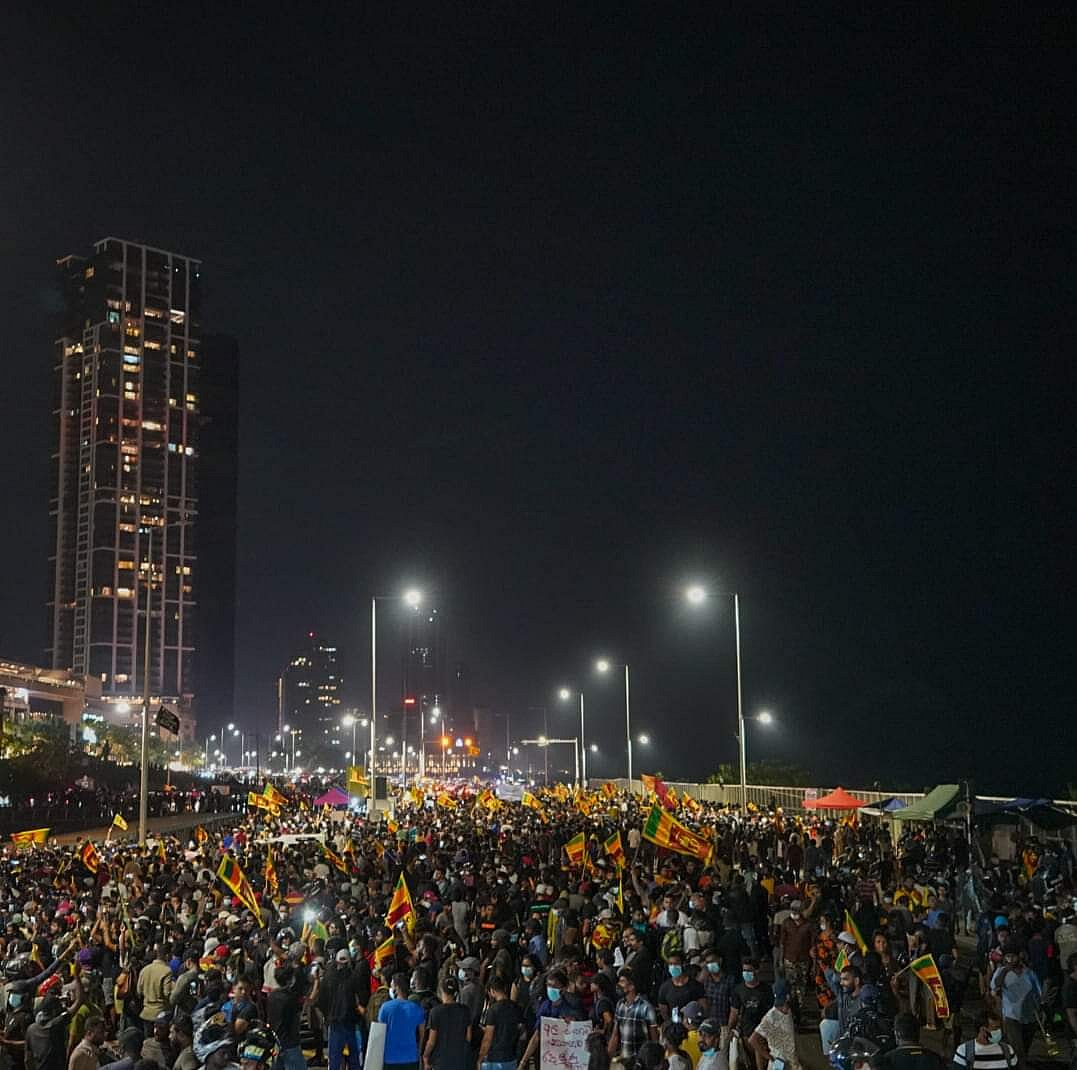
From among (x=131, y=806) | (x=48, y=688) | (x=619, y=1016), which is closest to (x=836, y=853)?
(x=619, y=1016)

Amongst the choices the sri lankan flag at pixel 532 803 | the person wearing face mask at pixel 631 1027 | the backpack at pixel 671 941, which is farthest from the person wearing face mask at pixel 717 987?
the sri lankan flag at pixel 532 803

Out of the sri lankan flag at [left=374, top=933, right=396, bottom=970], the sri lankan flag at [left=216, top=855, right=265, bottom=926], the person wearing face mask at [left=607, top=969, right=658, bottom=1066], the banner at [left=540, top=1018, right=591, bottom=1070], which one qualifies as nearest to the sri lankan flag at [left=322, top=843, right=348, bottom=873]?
the sri lankan flag at [left=216, top=855, right=265, bottom=926]

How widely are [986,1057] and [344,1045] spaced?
595cm

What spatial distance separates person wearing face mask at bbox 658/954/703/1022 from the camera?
1207 centimetres

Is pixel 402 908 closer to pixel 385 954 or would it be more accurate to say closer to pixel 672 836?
pixel 385 954

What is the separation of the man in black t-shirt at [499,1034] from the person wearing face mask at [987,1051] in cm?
354

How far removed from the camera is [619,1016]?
1088 cm

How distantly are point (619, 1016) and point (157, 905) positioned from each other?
11.6 metres

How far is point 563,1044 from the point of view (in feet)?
35.8

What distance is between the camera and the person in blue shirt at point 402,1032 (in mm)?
11148

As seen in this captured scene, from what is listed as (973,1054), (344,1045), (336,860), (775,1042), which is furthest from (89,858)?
(973,1054)

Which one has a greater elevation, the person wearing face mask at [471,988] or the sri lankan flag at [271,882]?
the sri lankan flag at [271,882]

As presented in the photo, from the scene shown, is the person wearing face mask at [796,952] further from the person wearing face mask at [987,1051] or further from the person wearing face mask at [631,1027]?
the person wearing face mask at [631,1027]

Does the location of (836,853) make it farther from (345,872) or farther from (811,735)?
(811,735)
